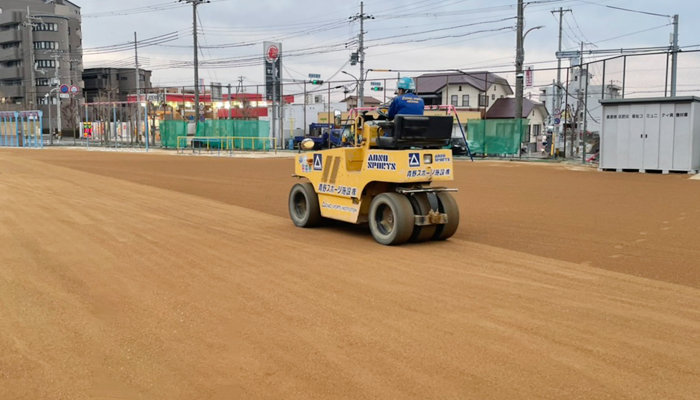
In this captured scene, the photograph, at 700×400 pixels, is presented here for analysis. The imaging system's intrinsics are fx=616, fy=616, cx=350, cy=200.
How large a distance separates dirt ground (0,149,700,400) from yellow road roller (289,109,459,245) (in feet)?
1.37

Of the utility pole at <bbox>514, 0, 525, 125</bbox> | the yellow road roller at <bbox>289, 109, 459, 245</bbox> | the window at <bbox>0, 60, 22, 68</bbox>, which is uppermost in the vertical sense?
the window at <bbox>0, 60, 22, 68</bbox>

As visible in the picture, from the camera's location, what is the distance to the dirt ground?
167 inches

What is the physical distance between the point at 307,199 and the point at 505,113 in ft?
197

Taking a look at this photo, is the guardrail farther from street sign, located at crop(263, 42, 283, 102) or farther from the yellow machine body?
the yellow machine body

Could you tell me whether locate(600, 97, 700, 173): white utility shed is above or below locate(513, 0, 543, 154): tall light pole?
below

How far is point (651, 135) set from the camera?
22.6 m

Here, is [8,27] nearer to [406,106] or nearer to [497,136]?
[497,136]

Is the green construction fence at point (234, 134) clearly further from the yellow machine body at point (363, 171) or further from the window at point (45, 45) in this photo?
the window at point (45, 45)

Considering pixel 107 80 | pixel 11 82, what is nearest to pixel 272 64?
pixel 11 82

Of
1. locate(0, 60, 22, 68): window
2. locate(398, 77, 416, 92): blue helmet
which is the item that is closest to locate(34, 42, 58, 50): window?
locate(0, 60, 22, 68): window

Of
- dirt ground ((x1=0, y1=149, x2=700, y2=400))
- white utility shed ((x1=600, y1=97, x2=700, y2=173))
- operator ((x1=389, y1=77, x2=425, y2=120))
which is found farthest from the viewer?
white utility shed ((x1=600, y1=97, x2=700, y2=173))

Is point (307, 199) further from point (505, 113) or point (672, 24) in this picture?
point (505, 113)

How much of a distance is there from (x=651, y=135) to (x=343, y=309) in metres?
20.4

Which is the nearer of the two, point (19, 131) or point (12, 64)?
point (19, 131)
